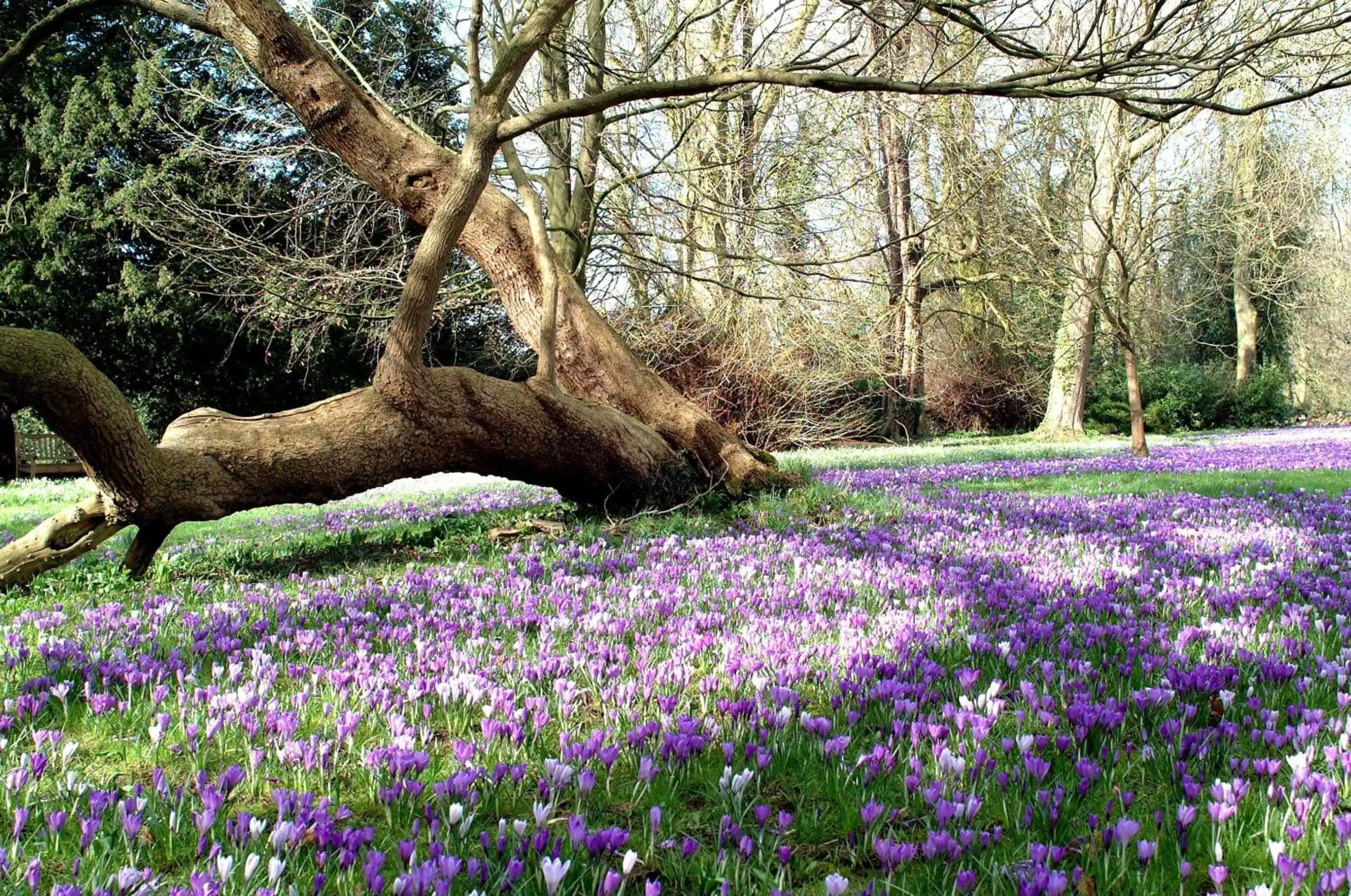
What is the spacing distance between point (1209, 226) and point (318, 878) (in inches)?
1040

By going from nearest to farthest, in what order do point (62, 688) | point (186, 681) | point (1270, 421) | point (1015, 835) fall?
point (1015, 835) → point (62, 688) → point (186, 681) → point (1270, 421)

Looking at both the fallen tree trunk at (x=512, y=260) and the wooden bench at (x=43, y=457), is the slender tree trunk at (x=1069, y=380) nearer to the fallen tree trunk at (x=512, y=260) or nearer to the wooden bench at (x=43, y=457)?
the fallen tree trunk at (x=512, y=260)

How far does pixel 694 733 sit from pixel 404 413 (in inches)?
157

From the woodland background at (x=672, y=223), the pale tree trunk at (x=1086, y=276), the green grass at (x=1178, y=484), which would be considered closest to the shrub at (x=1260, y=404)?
the woodland background at (x=672, y=223)

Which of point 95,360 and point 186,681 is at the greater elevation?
point 95,360

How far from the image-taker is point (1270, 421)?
35.2m

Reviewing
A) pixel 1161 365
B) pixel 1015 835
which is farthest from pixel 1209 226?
pixel 1015 835

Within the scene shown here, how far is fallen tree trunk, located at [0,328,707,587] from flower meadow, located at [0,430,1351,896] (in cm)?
48

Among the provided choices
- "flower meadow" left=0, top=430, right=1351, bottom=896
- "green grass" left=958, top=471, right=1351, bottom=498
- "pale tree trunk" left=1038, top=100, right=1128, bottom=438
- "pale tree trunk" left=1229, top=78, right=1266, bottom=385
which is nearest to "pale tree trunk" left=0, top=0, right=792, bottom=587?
"flower meadow" left=0, top=430, right=1351, bottom=896

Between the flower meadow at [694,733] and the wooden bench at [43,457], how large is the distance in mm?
21802

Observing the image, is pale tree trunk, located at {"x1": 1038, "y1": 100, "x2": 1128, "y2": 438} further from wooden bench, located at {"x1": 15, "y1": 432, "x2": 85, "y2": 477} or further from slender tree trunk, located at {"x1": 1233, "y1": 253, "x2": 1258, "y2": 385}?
wooden bench, located at {"x1": 15, "y1": 432, "x2": 85, "y2": 477}

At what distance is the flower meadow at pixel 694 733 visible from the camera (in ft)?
6.17

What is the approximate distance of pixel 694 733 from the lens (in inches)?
101

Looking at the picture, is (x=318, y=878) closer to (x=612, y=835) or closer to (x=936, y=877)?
(x=612, y=835)
